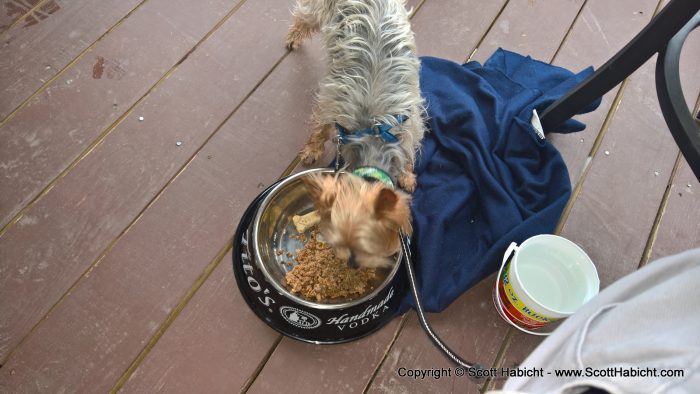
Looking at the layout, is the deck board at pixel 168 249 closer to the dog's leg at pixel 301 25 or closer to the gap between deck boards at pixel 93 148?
the gap between deck boards at pixel 93 148

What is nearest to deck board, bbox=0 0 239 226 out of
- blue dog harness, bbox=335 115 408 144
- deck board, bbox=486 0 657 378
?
blue dog harness, bbox=335 115 408 144

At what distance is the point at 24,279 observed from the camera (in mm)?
2062

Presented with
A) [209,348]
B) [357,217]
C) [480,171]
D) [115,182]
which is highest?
[357,217]

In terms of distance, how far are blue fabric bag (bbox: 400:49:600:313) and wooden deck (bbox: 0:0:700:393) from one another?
17 centimetres

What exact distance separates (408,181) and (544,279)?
0.73 m

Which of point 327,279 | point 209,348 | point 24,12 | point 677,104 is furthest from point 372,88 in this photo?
point 24,12

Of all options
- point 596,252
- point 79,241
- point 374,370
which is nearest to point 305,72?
point 79,241

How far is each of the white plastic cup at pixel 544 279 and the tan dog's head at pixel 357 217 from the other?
53 cm

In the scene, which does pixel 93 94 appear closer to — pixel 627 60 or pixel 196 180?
pixel 196 180

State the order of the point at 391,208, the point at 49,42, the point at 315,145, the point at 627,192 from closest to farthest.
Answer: the point at 391,208 < the point at 315,145 < the point at 627,192 < the point at 49,42

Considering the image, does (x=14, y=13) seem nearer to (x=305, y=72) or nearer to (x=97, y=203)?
(x=97, y=203)

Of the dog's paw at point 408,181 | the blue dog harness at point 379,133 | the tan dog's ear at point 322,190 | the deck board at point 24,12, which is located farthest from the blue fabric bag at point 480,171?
Result: the deck board at point 24,12

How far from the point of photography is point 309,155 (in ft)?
7.47

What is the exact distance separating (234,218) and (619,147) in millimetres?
2024
